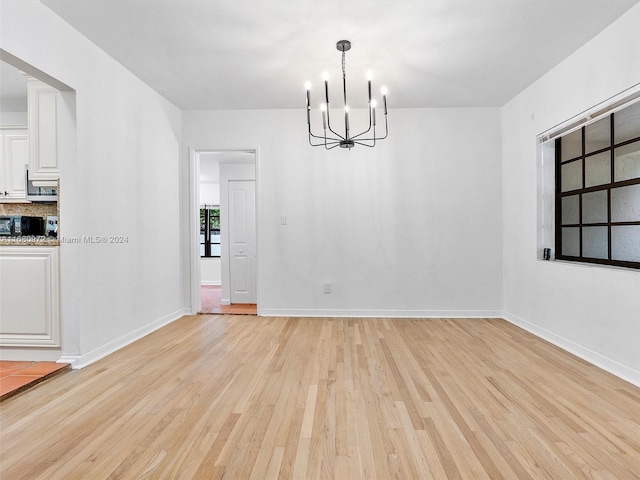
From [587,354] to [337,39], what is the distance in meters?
3.16

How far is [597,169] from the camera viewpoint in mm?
3234

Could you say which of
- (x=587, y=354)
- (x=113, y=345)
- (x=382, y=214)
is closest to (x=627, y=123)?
(x=587, y=354)

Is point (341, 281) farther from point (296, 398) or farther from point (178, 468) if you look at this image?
point (178, 468)

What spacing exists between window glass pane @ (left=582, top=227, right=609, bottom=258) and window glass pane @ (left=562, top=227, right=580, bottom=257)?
0.09 m

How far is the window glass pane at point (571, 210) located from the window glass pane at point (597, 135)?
46cm

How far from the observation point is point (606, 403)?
2227 millimetres

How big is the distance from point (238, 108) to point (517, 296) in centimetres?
392

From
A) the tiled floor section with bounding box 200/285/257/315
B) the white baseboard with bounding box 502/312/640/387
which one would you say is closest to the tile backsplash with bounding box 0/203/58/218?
the tiled floor section with bounding box 200/285/257/315

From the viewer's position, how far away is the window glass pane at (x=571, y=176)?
347cm

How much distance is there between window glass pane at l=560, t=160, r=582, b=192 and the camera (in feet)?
11.4

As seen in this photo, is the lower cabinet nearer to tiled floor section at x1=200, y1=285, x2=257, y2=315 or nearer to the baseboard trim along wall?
the baseboard trim along wall

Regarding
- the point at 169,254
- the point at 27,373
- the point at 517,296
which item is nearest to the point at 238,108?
the point at 169,254

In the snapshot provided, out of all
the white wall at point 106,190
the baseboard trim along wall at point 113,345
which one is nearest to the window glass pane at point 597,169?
the white wall at point 106,190

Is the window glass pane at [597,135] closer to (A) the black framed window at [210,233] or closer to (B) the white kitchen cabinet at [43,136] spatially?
(B) the white kitchen cabinet at [43,136]
